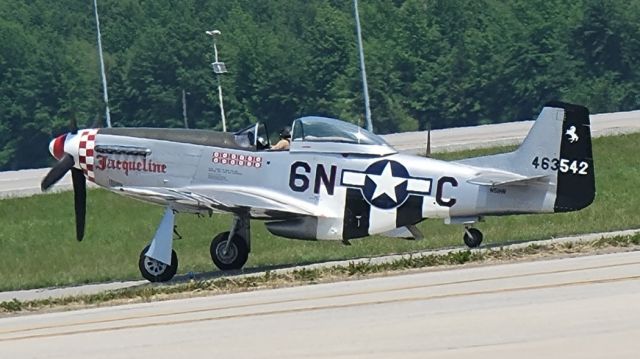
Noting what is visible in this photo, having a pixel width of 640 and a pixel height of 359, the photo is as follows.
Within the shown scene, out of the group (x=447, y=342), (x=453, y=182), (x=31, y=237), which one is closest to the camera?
(x=447, y=342)

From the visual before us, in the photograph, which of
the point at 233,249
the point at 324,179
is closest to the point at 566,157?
the point at 324,179

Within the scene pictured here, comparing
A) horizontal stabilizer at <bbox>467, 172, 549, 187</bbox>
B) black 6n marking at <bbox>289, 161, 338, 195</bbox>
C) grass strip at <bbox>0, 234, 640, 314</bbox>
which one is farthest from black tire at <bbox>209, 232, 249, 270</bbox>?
horizontal stabilizer at <bbox>467, 172, 549, 187</bbox>

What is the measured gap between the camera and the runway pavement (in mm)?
11633

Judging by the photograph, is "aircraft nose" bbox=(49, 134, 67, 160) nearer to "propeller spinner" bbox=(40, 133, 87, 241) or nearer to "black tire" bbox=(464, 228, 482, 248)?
"propeller spinner" bbox=(40, 133, 87, 241)

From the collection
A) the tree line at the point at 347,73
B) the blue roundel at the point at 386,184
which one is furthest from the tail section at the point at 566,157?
the tree line at the point at 347,73

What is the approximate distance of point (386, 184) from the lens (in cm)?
1961

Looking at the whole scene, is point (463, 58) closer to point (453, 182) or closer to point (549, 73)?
point (549, 73)

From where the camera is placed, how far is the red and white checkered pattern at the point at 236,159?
798 inches

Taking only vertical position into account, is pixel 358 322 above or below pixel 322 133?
below

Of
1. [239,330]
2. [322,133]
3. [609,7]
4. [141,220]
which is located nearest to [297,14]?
[609,7]

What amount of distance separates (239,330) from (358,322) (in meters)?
1.09

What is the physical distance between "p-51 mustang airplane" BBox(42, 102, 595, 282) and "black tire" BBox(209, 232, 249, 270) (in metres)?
0.01

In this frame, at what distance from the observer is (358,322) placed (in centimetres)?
1309

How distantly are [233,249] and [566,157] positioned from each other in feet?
15.5
